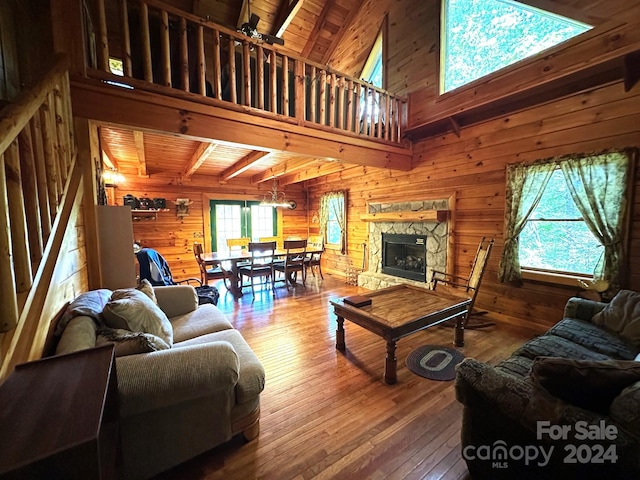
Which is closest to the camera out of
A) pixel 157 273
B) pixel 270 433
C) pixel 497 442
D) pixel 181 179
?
pixel 497 442

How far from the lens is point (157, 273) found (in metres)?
3.06

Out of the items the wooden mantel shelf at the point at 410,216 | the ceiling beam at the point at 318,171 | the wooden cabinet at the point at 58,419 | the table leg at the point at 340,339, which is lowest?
the table leg at the point at 340,339

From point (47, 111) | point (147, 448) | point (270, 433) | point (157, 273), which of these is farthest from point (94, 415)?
point (157, 273)

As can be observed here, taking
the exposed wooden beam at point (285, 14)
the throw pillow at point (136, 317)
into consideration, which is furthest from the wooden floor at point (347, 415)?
the exposed wooden beam at point (285, 14)

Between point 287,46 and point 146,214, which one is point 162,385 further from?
point 287,46

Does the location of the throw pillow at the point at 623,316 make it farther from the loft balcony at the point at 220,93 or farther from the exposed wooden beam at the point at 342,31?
the exposed wooden beam at the point at 342,31

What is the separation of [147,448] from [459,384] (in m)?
1.56

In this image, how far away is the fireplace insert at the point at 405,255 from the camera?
14.2 ft

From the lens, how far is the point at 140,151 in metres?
3.78

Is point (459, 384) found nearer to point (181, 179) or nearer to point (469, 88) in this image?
point (469, 88)

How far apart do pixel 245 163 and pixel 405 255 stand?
3338 millimetres

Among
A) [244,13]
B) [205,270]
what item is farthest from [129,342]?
[244,13]

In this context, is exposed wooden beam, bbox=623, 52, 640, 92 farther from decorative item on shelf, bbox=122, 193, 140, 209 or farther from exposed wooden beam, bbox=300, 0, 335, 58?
decorative item on shelf, bbox=122, 193, 140, 209

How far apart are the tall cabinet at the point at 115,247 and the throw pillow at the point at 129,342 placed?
43.1 inches
